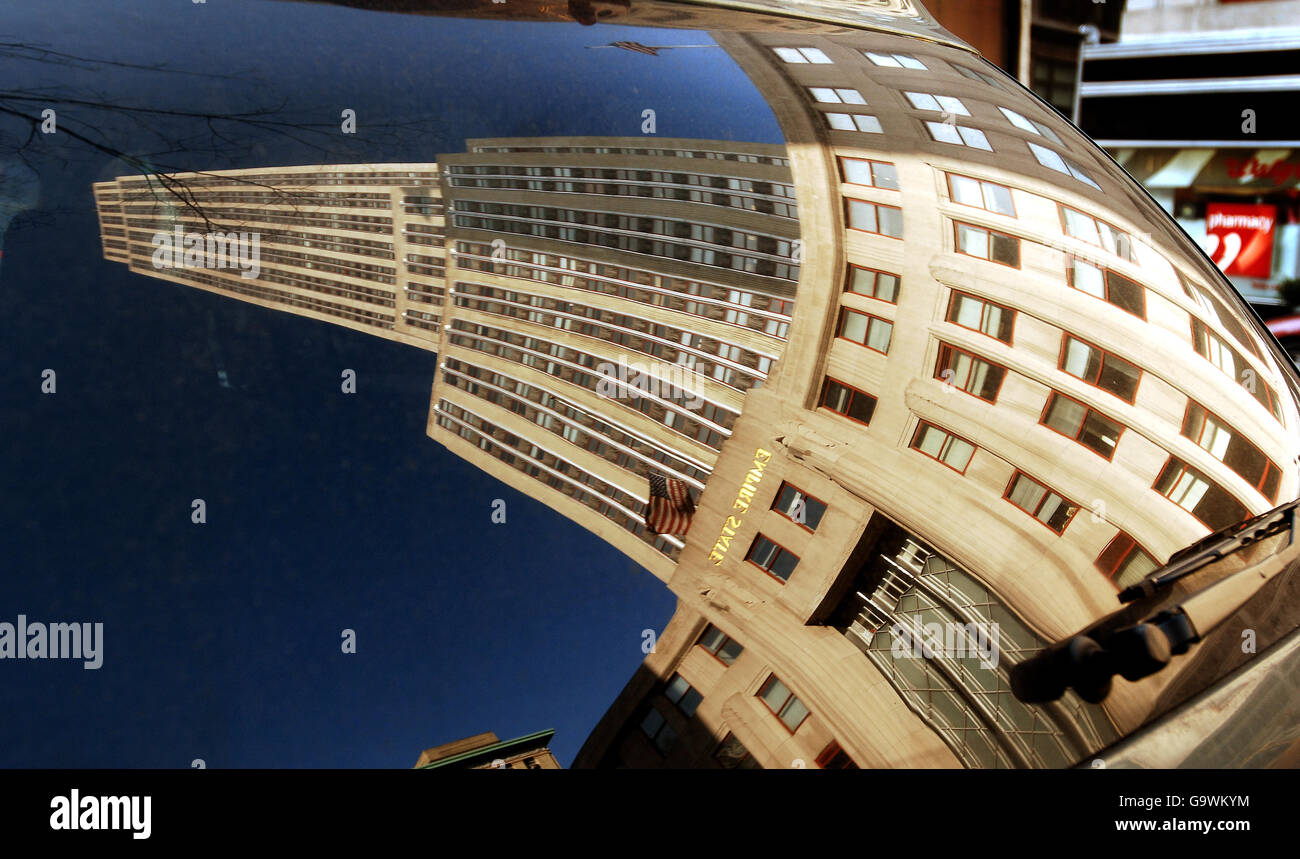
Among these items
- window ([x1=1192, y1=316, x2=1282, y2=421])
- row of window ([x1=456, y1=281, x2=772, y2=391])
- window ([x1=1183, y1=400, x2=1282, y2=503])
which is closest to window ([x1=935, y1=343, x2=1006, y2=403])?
row of window ([x1=456, y1=281, x2=772, y2=391])

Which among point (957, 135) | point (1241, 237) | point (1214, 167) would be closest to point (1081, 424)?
point (957, 135)

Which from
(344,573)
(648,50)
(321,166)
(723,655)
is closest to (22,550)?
(344,573)

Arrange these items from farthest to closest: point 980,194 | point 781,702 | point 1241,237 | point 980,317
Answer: point 1241,237
point 980,194
point 980,317
point 781,702

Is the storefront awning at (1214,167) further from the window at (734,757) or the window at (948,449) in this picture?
the window at (734,757)

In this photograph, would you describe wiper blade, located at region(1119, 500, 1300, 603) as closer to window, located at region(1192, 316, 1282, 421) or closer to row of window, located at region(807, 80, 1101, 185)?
window, located at region(1192, 316, 1282, 421)

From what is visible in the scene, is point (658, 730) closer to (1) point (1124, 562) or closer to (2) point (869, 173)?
(1) point (1124, 562)

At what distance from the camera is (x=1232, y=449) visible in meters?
1.54

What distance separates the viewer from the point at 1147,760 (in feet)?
4.46

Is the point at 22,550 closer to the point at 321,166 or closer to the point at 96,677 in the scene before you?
the point at 96,677

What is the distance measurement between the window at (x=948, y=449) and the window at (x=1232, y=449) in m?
0.47

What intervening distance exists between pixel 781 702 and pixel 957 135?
117 centimetres

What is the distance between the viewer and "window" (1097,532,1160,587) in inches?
54.1

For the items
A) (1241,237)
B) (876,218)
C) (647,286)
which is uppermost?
(1241,237)

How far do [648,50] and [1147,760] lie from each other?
164 centimetres
